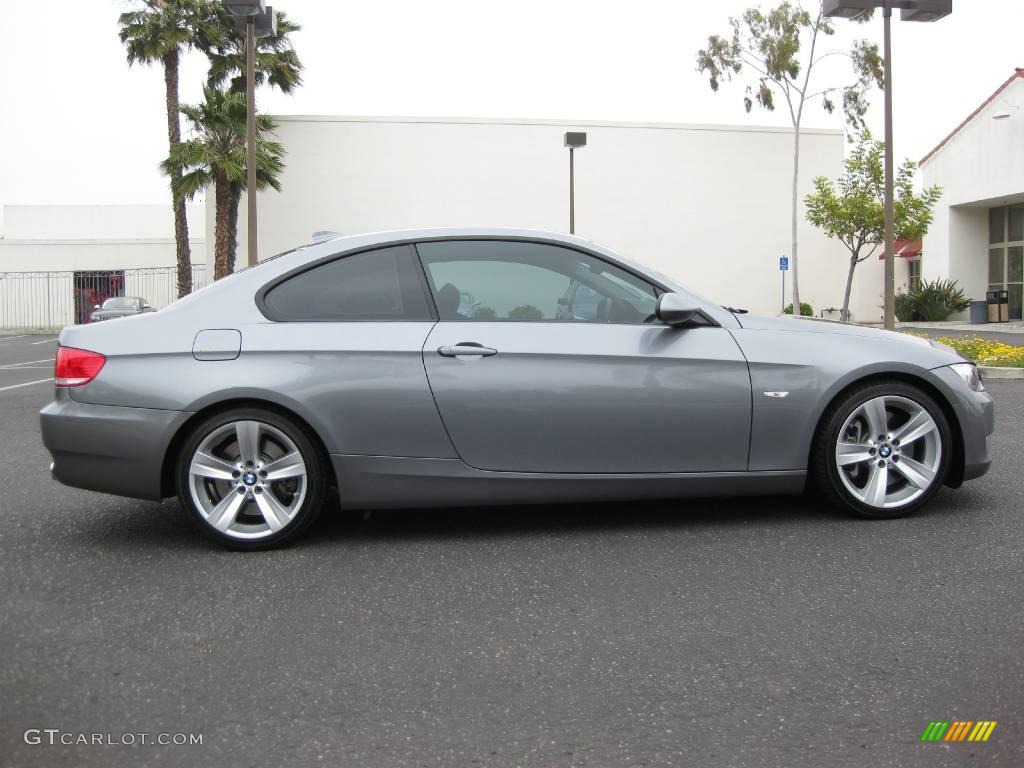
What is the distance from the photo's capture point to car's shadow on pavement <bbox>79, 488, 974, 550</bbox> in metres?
4.73

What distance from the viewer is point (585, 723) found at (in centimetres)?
265

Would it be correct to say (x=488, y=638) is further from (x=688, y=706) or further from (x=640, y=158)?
(x=640, y=158)

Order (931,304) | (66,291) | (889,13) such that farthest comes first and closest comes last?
(66,291)
(931,304)
(889,13)

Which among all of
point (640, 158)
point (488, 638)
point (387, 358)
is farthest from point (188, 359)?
point (640, 158)

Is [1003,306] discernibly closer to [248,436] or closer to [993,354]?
[993,354]

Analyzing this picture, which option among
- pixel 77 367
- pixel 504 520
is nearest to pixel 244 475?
pixel 77 367

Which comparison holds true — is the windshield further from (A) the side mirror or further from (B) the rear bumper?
(A) the side mirror

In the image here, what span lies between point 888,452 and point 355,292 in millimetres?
2568

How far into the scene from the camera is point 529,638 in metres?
3.30

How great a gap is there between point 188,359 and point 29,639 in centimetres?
141

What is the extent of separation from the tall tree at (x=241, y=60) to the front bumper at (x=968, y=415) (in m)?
29.8

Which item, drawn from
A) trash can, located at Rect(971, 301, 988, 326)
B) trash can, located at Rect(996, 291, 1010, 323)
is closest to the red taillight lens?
trash can, located at Rect(971, 301, 988, 326)

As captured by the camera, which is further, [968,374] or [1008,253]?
[1008,253]

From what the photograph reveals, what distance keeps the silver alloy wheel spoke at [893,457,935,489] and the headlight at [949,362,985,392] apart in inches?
18.4
